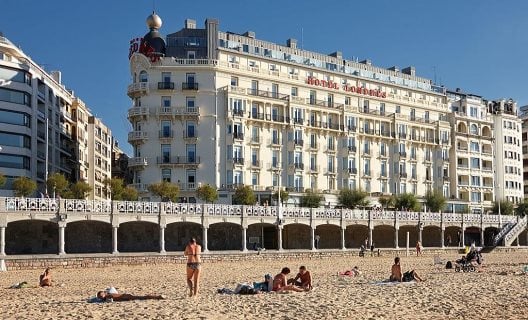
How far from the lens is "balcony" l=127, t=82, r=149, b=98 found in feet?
245

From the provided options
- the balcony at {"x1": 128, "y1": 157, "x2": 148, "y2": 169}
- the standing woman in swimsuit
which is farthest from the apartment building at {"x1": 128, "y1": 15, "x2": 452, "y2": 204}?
the standing woman in swimsuit

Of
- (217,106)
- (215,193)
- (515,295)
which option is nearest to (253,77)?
Result: (217,106)

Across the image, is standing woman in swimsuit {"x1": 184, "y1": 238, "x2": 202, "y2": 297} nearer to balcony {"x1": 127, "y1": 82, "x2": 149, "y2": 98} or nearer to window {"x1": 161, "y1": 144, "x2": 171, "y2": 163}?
window {"x1": 161, "y1": 144, "x2": 171, "y2": 163}

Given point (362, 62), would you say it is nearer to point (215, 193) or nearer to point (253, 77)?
point (253, 77)

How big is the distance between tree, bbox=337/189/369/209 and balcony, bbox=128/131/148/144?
21877mm

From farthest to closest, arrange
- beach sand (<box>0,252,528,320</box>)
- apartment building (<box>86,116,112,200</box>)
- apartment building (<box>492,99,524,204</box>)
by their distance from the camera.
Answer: apartment building (<box>492,99,524,204</box>) → apartment building (<box>86,116,112,200</box>) → beach sand (<box>0,252,528,320</box>)

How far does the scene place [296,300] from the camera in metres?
23.2

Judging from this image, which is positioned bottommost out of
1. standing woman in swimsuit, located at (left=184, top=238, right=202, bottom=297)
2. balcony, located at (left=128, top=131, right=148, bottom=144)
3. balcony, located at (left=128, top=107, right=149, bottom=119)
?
standing woman in swimsuit, located at (left=184, top=238, right=202, bottom=297)

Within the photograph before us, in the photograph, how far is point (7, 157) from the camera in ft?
226

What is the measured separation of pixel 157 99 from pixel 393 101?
31604mm

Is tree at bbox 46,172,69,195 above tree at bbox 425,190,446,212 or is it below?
above

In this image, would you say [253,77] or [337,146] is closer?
[253,77]

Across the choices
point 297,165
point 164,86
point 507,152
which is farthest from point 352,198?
point 507,152

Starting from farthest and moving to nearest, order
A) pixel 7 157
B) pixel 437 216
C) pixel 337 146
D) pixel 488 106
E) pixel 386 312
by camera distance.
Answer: pixel 488 106, pixel 337 146, pixel 437 216, pixel 7 157, pixel 386 312
